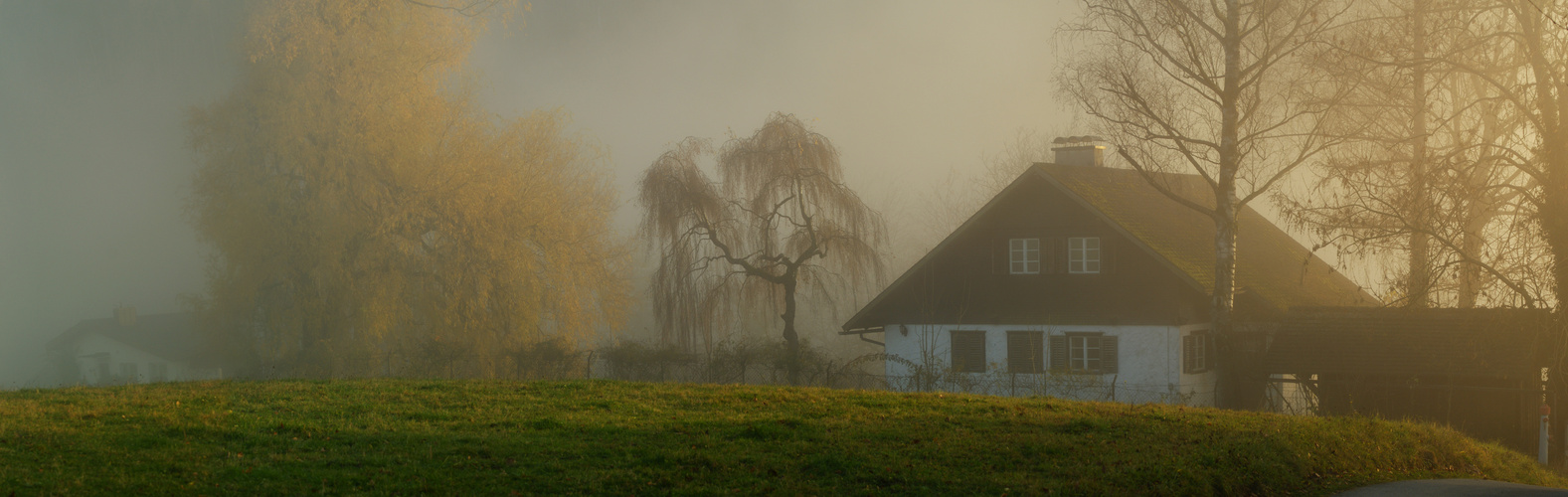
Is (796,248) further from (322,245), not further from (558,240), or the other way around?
(322,245)

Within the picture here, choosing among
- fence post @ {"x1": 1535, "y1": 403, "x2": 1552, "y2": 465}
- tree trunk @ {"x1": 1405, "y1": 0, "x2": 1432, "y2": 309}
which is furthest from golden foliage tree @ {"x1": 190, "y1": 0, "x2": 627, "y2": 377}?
fence post @ {"x1": 1535, "y1": 403, "x2": 1552, "y2": 465}

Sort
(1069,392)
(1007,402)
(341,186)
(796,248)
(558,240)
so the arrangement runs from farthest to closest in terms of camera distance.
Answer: (796,248) < (558,240) < (341,186) < (1069,392) < (1007,402)

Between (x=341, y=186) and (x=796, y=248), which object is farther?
(x=796, y=248)

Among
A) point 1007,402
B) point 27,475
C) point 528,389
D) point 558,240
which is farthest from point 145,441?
point 558,240

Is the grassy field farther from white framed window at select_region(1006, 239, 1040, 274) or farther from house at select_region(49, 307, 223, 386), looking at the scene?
house at select_region(49, 307, 223, 386)

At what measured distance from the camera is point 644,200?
3284cm

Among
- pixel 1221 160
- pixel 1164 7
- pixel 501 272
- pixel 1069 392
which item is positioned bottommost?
pixel 1069 392

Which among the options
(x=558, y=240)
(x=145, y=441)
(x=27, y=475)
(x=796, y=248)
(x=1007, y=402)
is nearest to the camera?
(x=27, y=475)

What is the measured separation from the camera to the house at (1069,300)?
27.3m

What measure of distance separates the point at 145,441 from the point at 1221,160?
68.9 feet

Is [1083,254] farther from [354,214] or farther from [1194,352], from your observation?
[354,214]

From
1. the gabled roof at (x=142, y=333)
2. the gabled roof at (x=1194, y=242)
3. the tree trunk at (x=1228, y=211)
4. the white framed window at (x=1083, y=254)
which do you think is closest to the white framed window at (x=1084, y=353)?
the white framed window at (x=1083, y=254)

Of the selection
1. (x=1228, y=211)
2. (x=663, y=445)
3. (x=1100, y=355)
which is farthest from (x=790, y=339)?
(x=663, y=445)

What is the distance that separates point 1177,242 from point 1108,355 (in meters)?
4.42
